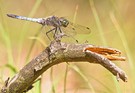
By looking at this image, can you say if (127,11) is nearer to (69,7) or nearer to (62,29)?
(69,7)

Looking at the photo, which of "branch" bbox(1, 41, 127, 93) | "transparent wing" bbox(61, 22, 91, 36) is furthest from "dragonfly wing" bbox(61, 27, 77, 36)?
"branch" bbox(1, 41, 127, 93)

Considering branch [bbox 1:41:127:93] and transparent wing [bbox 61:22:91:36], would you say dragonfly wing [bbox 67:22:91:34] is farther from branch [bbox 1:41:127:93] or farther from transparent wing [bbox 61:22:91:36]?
branch [bbox 1:41:127:93]

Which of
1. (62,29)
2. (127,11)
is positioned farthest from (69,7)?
(62,29)

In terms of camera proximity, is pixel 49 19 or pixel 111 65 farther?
pixel 49 19

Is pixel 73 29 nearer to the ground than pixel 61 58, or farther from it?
farther from it

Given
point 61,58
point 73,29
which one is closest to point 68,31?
point 73,29

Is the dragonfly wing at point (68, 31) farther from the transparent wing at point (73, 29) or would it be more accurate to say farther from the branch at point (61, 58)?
the branch at point (61, 58)

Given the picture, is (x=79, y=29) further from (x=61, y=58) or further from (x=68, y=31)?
(x=61, y=58)

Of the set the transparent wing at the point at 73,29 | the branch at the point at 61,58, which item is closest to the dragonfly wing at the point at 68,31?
the transparent wing at the point at 73,29
